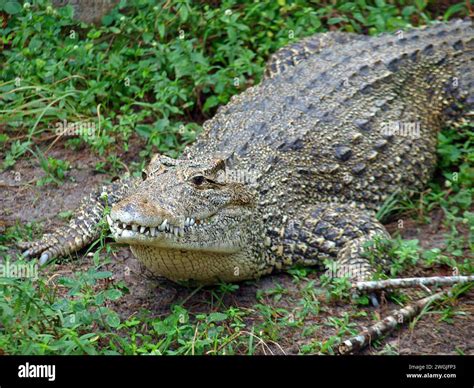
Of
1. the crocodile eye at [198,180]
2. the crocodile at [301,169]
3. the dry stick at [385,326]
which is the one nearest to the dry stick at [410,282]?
the dry stick at [385,326]

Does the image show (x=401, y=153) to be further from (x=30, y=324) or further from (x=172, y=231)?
(x=30, y=324)

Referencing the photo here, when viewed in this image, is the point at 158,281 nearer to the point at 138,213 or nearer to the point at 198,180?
the point at 198,180

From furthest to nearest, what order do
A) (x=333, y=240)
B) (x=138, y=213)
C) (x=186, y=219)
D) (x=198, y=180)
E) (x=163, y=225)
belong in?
(x=333, y=240) → (x=198, y=180) → (x=186, y=219) → (x=163, y=225) → (x=138, y=213)

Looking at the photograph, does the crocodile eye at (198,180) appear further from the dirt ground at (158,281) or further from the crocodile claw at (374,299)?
the crocodile claw at (374,299)

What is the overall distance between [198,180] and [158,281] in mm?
857

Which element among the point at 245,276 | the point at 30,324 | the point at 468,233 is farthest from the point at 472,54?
the point at 30,324

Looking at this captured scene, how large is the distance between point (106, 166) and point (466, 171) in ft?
10.8

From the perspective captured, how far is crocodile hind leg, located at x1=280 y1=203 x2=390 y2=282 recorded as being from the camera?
5.97 m

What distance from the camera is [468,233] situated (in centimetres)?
641

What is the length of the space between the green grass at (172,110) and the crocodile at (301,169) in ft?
0.72

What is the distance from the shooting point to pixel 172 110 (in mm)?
7641

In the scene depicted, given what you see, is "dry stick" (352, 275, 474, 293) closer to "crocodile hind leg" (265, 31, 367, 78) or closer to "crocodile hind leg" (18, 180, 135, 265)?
"crocodile hind leg" (18, 180, 135, 265)

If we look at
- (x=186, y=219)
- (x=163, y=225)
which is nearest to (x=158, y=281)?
(x=186, y=219)

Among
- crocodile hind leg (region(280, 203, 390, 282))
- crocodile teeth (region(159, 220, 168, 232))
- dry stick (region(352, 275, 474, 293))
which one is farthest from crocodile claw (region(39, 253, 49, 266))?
dry stick (region(352, 275, 474, 293))
